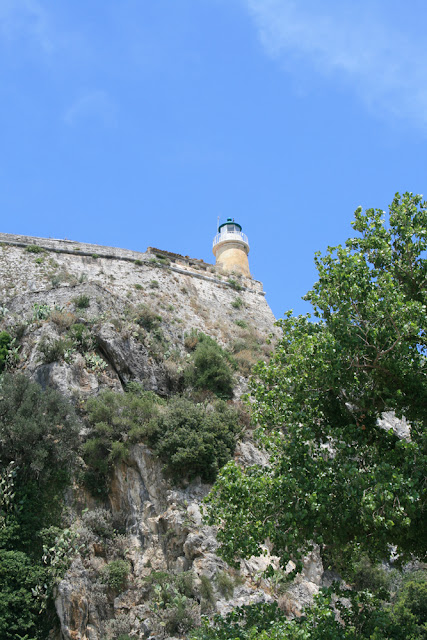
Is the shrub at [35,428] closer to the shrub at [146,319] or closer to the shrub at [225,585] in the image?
the shrub at [225,585]

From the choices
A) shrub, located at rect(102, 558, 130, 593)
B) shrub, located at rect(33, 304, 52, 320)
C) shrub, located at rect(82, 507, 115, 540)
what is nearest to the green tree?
shrub, located at rect(102, 558, 130, 593)

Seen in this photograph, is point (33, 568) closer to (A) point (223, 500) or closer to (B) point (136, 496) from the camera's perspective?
(B) point (136, 496)

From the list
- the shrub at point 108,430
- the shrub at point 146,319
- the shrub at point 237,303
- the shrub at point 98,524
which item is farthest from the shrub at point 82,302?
the shrub at point 237,303

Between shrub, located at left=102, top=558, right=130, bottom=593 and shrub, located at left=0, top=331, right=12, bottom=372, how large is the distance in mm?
6952

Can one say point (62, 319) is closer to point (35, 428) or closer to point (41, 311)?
point (41, 311)

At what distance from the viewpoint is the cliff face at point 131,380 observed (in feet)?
40.1

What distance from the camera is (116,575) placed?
1288 centimetres

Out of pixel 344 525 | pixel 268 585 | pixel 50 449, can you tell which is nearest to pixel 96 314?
pixel 50 449

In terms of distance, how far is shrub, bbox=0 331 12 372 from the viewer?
17.2 metres

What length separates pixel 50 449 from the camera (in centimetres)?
1407

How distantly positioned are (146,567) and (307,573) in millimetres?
3851

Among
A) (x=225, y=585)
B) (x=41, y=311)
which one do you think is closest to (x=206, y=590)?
(x=225, y=585)

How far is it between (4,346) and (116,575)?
7921mm

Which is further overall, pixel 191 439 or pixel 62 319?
pixel 62 319
